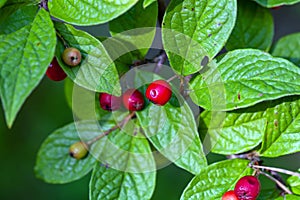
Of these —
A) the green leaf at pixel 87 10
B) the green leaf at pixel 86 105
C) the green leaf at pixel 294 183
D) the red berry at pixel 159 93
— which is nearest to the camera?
the green leaf at pixel 87 10

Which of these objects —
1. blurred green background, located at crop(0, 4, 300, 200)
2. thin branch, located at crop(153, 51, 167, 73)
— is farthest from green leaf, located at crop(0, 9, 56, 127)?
blurred green background, located at crop(0, 4, 300, 200)

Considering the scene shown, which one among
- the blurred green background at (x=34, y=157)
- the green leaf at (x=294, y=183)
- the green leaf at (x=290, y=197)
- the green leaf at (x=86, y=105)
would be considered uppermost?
the green leaf at (x=86, y=105)

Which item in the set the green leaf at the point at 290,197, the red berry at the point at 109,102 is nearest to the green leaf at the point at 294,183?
the green leaf at the point at 290,197

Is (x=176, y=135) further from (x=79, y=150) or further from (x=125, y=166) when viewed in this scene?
(x=79, y=150)

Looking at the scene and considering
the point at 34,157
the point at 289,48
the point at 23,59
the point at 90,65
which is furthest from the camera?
the point at 34,157

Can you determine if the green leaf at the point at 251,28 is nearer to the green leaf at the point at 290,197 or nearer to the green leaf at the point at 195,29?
the green leaf at the point at 195,29

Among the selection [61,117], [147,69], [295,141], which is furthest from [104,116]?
[61,117]

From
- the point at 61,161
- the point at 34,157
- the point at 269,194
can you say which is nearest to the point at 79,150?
the point at 61,161
